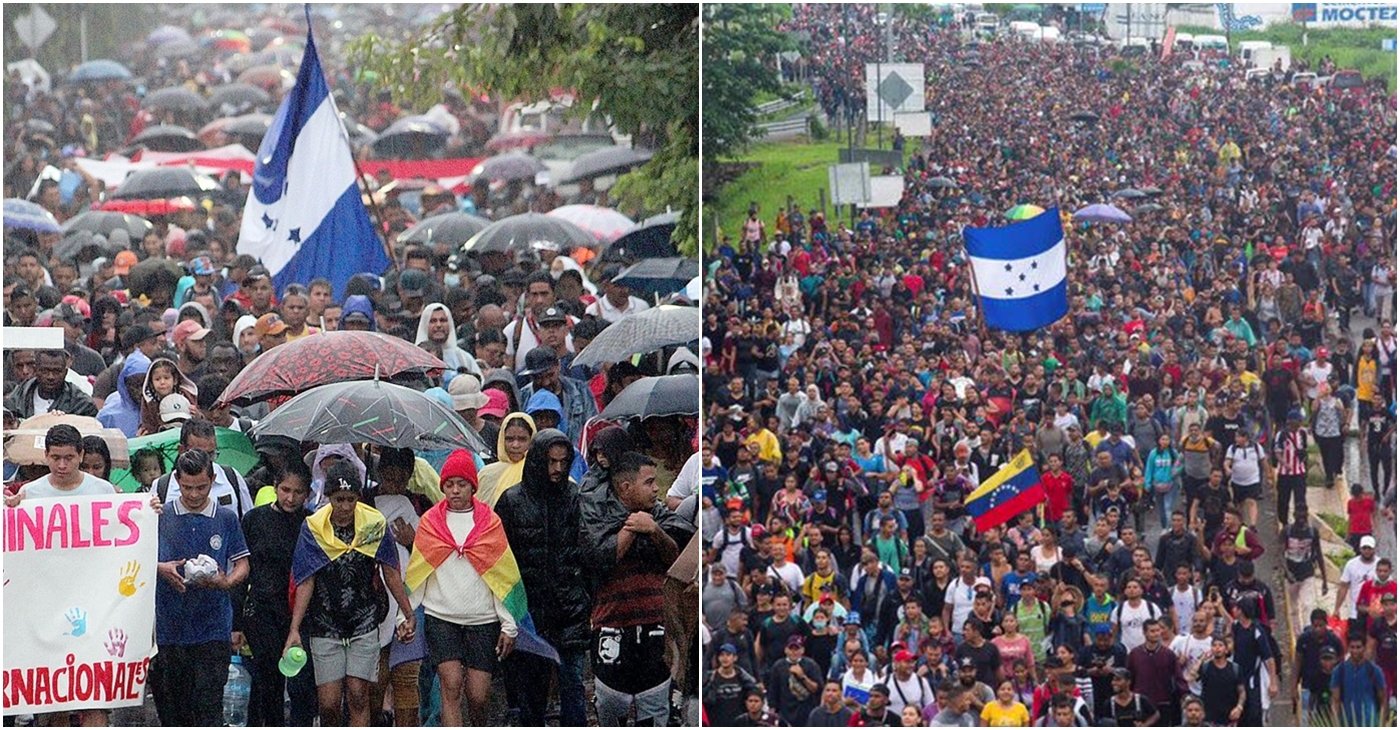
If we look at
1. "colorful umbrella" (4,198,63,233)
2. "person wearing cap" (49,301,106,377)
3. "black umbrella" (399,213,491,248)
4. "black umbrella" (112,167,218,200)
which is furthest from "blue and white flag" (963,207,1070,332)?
"black umbrella" (112,167,218,200)

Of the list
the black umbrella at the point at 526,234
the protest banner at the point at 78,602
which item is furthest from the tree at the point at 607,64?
the black umbrella at the point at 526,234

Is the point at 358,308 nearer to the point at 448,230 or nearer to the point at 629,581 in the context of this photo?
the point at 629,581

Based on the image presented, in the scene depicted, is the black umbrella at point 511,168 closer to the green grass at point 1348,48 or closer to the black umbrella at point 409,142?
the black umbrella at point 409,142

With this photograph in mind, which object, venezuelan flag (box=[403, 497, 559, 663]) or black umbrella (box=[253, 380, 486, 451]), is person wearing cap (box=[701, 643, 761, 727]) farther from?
black umbrella (box=[253, 380, 486, 451])

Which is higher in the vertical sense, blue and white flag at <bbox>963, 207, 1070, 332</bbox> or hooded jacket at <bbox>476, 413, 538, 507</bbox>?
blue and white flag at <bbox>963, 207, 1070, 332</bbox>

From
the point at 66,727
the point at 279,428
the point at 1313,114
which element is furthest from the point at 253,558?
the point at 1313,114
